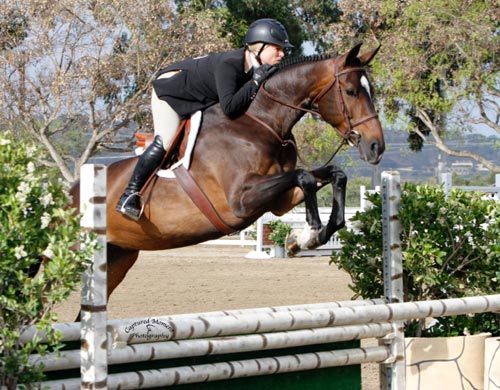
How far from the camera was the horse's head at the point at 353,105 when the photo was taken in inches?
175

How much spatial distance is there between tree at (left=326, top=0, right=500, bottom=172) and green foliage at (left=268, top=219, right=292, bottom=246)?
6.46 m

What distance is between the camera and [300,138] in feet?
102

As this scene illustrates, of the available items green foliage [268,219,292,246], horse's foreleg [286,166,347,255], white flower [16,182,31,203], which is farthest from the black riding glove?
green foliage [268,219,292,246]

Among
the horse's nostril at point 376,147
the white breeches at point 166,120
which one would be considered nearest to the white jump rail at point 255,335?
the horse's nostril at point 376,147

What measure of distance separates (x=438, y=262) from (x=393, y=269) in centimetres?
45

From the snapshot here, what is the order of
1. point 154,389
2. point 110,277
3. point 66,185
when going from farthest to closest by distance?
point 110,277 < point 154,389 < point 66,185

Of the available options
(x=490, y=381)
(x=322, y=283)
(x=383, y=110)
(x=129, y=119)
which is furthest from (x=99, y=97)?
(x=490, y=381)

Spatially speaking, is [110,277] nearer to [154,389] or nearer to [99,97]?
[154,389]

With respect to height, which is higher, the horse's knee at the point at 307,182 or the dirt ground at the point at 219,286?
the horse's knee at the point at 307,182

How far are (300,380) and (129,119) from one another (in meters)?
17.0

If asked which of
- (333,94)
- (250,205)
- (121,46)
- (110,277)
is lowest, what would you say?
(110,277)

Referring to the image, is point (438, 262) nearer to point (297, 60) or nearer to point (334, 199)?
point (334, 199)

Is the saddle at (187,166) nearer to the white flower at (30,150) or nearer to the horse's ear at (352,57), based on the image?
the horse's ear at (352,57)

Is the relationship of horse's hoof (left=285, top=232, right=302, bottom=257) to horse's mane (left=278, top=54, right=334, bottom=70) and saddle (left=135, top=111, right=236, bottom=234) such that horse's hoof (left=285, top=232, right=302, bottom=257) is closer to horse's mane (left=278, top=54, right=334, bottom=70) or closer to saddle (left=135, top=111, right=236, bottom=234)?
saddle (left=135, top=111, right=236, bottom=234)
